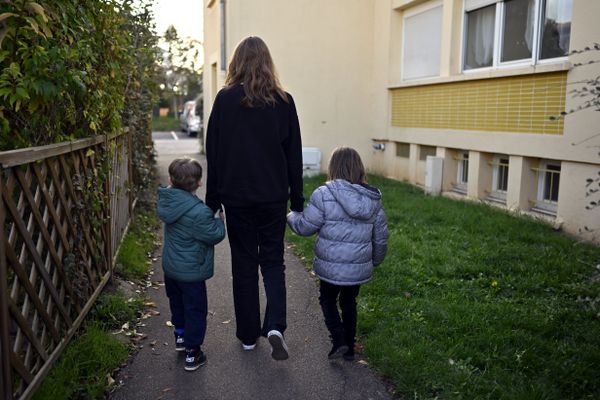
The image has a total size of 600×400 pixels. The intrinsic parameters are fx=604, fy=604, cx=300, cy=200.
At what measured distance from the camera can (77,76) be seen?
11.2ft

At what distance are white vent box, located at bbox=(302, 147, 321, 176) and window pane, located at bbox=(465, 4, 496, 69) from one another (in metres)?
3.73

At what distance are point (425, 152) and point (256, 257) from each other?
7769 mm

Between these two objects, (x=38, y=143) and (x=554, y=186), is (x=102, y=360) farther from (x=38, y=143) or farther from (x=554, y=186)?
(x=554, y=186)

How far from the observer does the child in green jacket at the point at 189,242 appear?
377 centimetres

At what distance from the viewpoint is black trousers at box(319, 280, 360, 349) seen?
12.8 feet

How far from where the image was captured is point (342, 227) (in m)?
3.77

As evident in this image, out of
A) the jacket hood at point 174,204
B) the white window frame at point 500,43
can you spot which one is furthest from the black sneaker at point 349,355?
the white window frame at point 500,43

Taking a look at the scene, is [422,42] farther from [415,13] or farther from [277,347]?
[277,347]

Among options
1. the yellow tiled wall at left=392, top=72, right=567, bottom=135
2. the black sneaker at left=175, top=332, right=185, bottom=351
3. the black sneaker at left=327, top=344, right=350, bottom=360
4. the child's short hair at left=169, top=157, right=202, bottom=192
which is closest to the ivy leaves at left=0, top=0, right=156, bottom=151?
the child's short hair at left=169, top=157, right=202, bottom=192

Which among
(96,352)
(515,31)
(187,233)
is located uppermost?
(515,31)

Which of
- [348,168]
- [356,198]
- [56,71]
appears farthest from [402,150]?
[56,71]

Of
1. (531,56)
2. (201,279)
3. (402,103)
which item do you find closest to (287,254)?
(201,279)

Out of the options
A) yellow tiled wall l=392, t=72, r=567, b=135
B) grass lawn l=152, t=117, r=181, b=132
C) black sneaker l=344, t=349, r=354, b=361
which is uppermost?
yellow tiled wall l=392, t=72, r=567, b=135

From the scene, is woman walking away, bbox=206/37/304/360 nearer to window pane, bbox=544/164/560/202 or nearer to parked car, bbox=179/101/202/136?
window pane, bbox=544/164/560/202
